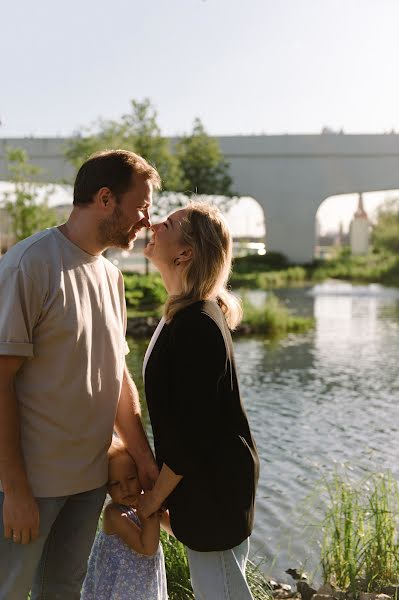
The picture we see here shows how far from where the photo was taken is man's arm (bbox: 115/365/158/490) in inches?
87.0

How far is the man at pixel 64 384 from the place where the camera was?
195 centimetres

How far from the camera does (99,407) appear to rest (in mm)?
2162

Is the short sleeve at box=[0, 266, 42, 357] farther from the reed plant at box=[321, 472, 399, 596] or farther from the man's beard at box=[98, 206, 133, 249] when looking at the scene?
the reed plant at box=[321, 472, 399, 596]

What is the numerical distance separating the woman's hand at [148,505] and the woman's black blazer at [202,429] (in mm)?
62

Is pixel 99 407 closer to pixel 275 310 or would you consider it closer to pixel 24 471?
pixel 24 471

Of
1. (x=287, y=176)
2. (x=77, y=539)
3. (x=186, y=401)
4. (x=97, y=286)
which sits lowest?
(x=77, y=539)

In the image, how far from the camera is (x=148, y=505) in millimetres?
2105

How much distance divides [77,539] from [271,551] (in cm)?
251

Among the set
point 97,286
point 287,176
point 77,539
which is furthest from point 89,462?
point 287,176

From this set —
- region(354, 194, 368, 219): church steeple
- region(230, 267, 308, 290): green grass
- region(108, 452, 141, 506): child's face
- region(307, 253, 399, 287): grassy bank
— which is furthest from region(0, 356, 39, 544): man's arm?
region(354, 194, 368, 219): church steeple

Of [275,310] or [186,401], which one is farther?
[275,310]

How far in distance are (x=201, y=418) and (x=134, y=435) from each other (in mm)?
361

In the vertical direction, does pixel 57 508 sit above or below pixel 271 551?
above

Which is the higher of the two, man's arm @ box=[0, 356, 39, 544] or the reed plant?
man's arm @ box=[0, 356, 39, 544]
